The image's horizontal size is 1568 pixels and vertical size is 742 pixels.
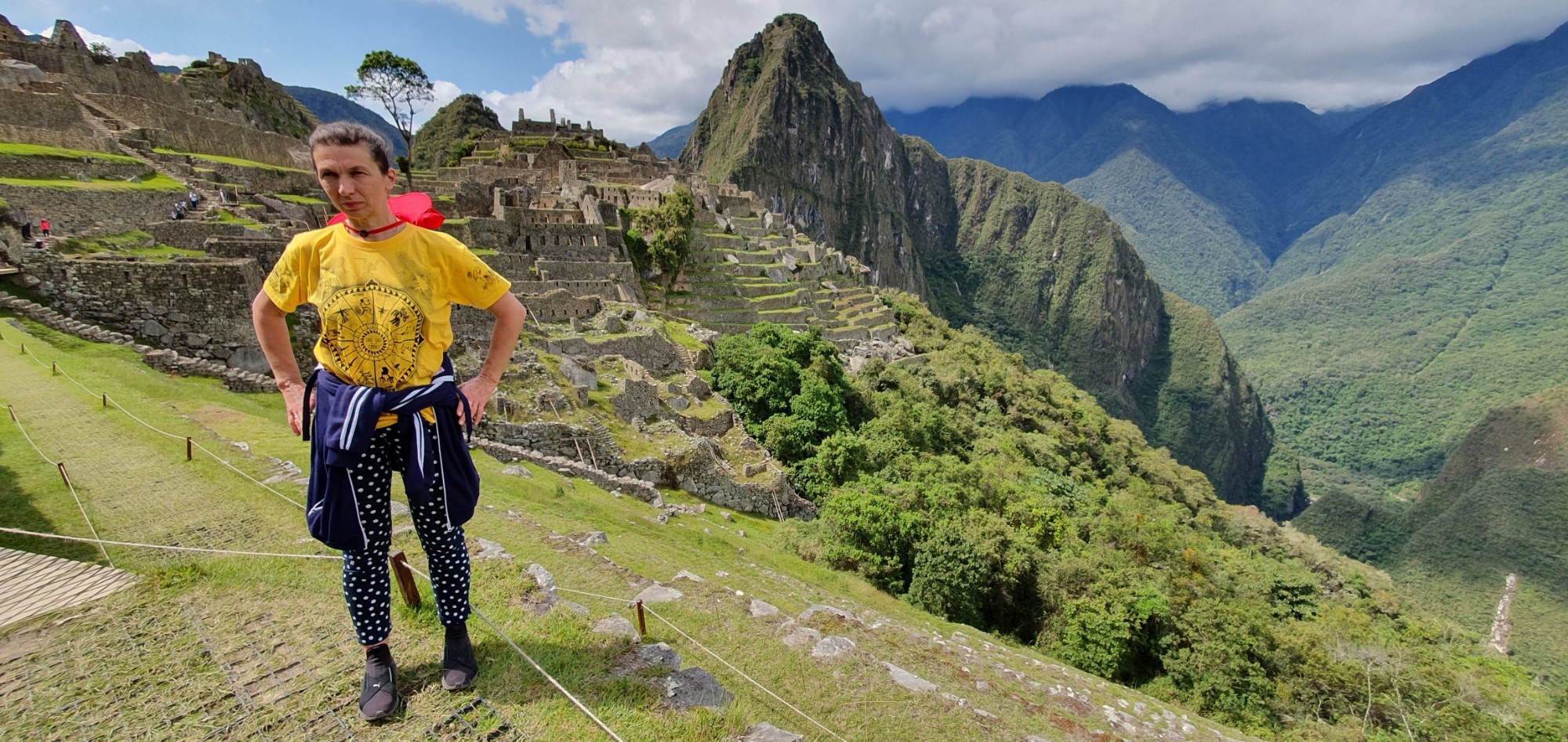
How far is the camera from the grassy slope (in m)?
3.72

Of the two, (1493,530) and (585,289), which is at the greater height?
(585,289)

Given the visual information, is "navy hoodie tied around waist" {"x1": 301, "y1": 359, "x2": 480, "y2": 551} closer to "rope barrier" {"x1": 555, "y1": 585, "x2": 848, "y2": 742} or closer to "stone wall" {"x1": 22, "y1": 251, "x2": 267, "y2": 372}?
"rope barrier" {"x1": 555, "y1": 585, "x2": 848, "y2": 742}

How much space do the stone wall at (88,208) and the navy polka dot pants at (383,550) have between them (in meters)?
18.6

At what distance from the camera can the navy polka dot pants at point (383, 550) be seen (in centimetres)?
344

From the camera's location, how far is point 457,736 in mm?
3584

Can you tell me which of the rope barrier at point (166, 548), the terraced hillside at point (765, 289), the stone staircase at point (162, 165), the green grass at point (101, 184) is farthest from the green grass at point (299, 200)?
the rope barrier at point (166, 548)

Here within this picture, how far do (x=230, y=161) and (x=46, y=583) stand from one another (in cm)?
2689

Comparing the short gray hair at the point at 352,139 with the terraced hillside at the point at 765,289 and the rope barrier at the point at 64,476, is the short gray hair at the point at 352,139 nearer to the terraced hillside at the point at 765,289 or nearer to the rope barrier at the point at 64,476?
the rope barrier at the point at 64,476

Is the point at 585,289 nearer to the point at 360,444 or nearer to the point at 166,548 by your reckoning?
the point at 166,548

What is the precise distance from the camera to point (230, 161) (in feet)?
78.6

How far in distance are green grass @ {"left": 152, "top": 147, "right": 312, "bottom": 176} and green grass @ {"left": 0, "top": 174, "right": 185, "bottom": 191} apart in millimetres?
3135

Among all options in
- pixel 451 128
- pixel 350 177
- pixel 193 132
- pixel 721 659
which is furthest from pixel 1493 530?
pixel 451 128

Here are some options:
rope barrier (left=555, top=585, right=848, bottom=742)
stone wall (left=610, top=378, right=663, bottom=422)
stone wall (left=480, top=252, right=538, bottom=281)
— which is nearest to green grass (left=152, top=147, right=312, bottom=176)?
stone wall (left=480, top=252, right=538, bottom=281)

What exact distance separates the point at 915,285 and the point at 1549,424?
124619mm
